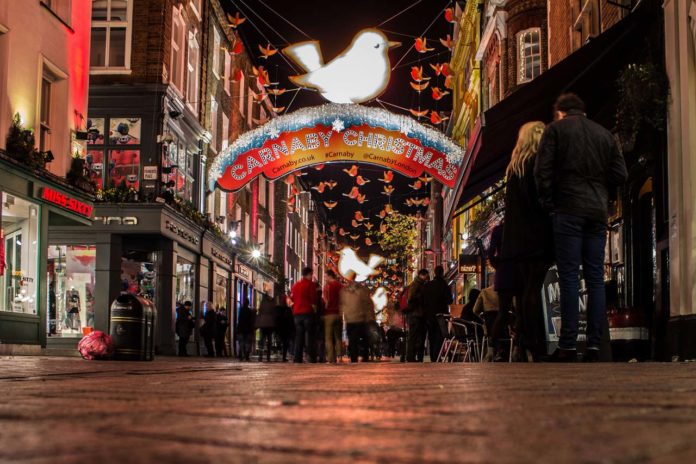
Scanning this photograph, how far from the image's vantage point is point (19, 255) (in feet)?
62.2

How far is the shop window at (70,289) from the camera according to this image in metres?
26.3

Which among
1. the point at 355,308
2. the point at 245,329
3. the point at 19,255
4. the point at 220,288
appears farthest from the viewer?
the point at 220,288

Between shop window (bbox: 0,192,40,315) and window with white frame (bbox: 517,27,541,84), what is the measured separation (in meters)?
12.6

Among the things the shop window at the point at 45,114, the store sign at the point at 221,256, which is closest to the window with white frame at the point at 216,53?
the store sign at the point at 221,256

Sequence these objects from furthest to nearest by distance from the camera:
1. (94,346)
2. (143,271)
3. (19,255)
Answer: (143,271) < (19,255) < (94,346)

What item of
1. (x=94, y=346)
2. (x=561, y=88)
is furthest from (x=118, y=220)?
(x=561, y=88)

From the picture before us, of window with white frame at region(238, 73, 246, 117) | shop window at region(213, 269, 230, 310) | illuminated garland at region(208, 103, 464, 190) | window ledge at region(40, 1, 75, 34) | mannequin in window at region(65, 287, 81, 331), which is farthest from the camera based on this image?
window with white frame at region(238, 73, 246, 117)

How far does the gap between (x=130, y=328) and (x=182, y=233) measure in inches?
578

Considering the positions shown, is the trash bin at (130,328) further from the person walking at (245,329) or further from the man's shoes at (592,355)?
the man's shoes at (592,355)

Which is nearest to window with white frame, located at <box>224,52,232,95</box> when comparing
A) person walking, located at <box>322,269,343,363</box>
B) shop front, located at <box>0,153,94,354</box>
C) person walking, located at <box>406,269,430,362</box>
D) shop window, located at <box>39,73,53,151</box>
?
shop window, located at <box>39,73,53,151</box>

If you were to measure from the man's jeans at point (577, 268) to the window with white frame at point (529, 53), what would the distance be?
1782cm

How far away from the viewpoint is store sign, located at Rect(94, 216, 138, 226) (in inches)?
1074

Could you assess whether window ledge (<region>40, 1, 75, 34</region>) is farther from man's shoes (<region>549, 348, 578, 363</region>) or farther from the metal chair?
man's shoes (<region>549, 348, 578, 363</region>)

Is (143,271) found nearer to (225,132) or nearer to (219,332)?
(219,332)
